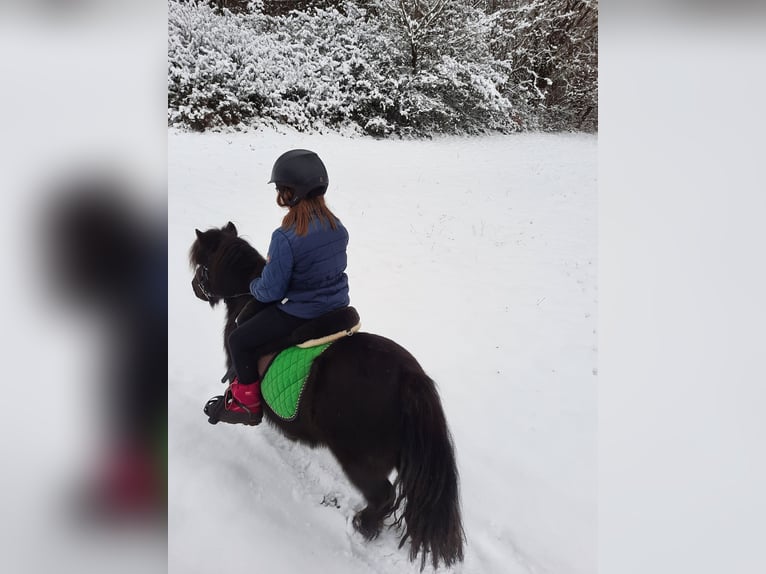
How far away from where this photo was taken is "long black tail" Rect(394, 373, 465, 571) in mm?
1636

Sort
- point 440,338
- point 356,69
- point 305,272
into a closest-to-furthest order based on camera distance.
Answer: point 305,272
point 440,338
point 356,69

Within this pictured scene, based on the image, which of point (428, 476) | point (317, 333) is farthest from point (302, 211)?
point (428, 476)

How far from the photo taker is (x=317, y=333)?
1.81 metres

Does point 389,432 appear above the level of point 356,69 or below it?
below

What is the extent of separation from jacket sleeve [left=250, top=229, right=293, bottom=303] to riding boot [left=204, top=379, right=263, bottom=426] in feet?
1.25

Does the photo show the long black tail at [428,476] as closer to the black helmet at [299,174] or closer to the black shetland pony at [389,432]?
the black shetland pony at [389,432]

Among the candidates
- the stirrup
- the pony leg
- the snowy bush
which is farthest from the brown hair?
the snowy bush

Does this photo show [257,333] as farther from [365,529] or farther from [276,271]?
[365,529]

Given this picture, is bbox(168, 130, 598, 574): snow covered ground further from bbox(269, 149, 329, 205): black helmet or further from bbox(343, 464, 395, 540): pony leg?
bbox(269, 149, 329, 205): black helmet

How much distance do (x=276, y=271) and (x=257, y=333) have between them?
27 cm

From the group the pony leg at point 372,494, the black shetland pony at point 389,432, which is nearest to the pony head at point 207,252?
the black shetland pony at point 389,432

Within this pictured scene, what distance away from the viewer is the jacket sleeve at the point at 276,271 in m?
1.72

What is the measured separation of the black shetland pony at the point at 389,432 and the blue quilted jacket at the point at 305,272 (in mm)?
187

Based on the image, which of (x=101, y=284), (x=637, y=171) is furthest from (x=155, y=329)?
(x=637, y=171)
